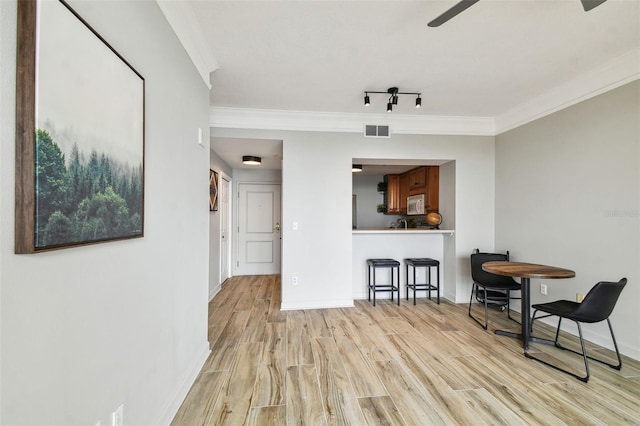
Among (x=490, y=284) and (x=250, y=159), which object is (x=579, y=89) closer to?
(x=490, y=284)

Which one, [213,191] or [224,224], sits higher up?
[213,191]

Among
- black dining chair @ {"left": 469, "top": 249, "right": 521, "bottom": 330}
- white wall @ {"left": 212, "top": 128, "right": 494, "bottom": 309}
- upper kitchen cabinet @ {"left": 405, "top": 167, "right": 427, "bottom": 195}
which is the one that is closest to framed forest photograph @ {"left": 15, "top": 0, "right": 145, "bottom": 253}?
white wall @ {"left": 212, "top": 128, "right": 494, "bottom": 309}

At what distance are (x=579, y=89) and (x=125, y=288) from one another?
408cm

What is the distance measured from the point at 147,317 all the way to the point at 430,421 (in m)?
1.73

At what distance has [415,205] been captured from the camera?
5.12m

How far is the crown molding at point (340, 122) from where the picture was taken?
3.49m

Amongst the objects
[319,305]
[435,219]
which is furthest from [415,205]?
[319,305]

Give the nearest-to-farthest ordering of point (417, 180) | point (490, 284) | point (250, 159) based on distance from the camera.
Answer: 1. point (490, 284)
2. point (250, 159)
3. point (417, 180)

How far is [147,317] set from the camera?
1.41 meters

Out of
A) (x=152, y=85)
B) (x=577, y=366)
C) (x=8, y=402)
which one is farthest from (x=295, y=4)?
(x=577, y=366)

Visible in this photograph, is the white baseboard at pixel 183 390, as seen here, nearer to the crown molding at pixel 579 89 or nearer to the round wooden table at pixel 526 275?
the round wooden table at pixel 526 275

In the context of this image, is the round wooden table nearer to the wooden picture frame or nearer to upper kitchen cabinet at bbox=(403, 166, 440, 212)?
upper kitchen cabinet at bbox=(403, 166, 440, 212)

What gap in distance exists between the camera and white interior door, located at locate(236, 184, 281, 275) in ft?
18.7

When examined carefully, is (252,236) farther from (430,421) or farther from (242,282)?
(430,421)
